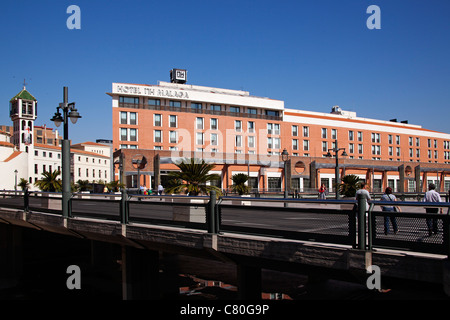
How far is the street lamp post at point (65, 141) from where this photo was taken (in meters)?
14.0

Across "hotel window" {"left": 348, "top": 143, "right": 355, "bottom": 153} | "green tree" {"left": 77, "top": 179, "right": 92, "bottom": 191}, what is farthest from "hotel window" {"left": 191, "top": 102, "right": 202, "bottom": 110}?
"hotel window" {"left": 348, "top": 143, "right": 355, "bottom": 153}

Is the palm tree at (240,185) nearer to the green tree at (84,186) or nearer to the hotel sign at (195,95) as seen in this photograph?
the green tree at (84,186)

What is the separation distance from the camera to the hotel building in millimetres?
64438

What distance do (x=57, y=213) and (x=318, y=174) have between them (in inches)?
2254

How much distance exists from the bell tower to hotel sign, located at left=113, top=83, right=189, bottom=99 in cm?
5428

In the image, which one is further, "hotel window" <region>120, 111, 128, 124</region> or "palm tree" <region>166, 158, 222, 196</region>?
"hotel window" <region>120, 111, 128, 124</region>

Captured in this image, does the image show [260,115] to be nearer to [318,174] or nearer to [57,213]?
[318,174]

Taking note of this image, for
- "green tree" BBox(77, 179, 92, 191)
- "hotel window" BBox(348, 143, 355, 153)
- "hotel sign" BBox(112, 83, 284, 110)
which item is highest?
"hotel sign" BBox(112, 83, 284, 110)

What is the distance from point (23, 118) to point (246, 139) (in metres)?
74.2

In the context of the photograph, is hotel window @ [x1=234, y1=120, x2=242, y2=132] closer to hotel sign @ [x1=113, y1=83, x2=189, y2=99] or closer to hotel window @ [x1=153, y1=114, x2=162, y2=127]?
hotel sign @ [x1=113, y1=83, x2=189, y2=99]

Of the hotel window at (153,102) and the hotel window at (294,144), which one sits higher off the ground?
the hotel window at (153,102)

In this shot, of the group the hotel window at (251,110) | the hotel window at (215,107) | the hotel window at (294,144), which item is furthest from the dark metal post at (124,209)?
the hotel window at (294,144)

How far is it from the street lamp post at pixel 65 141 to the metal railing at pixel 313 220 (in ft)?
8.15

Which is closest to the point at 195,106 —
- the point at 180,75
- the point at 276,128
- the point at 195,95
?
the point at 195,95
